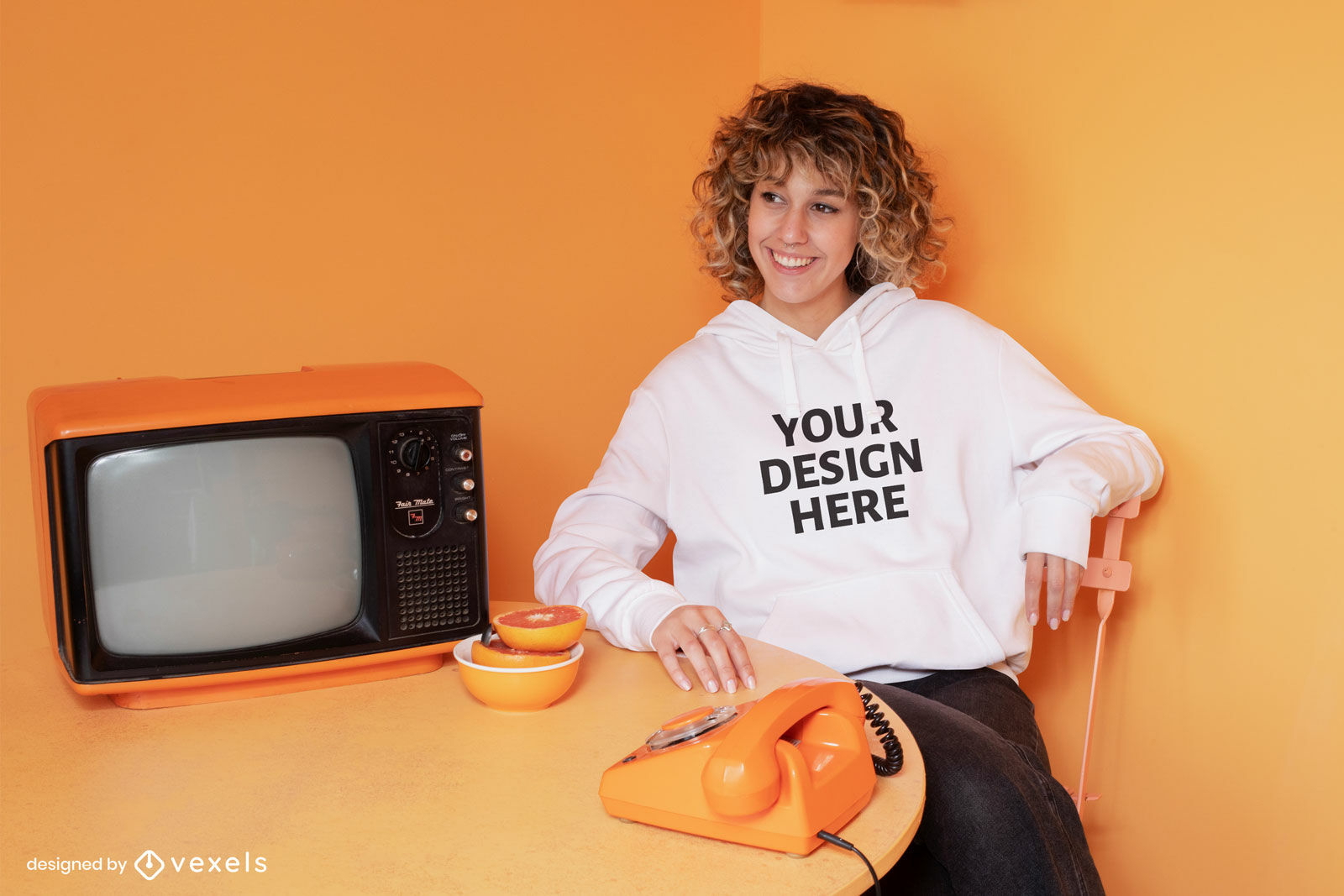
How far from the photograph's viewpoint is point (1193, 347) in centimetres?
156

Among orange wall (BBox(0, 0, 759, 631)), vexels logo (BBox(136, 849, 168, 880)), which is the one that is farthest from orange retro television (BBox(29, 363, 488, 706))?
orange wall (BBox(0, 0, 759, 631))

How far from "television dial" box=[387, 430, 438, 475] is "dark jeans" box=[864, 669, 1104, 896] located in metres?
0.60

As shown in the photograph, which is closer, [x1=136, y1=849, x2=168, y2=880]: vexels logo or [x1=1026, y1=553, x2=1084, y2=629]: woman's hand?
[x1=136, y1=849, x2=168, y2=880]: vexels logo

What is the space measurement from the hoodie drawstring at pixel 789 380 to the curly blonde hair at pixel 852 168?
0.23 m

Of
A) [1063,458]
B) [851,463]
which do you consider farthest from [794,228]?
[1063,458]

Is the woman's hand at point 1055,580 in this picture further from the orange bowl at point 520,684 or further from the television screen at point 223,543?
the television screen at point 223,543

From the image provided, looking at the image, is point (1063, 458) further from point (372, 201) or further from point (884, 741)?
point (372, 201)

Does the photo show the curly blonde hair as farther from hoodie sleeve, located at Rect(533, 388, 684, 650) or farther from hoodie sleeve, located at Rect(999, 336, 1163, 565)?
hoodie sleeve, located at Rect(533, 388, 684, 650)

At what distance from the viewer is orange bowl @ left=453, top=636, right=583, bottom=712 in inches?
44.3

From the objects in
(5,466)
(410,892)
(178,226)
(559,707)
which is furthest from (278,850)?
(178,226)

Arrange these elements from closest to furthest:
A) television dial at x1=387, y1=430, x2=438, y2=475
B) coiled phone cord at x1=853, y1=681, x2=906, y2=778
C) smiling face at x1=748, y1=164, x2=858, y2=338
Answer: coiled phone cord at x1=853, y1=681, x2=906, y2=778
television dial at x1=387, y1=430, x2=438, y2=475
smiling face at x1=748, y1=164, x2=858, y2=338

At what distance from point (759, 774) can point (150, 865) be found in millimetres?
470

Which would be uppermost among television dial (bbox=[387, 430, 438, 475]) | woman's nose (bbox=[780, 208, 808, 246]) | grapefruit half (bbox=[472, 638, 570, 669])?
woman's nose (bbox=[780, 208, 808, 246])

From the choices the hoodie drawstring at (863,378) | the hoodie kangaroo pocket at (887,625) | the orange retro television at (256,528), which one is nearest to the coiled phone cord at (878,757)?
the hoodie kangaroo pocket at (887,625)
